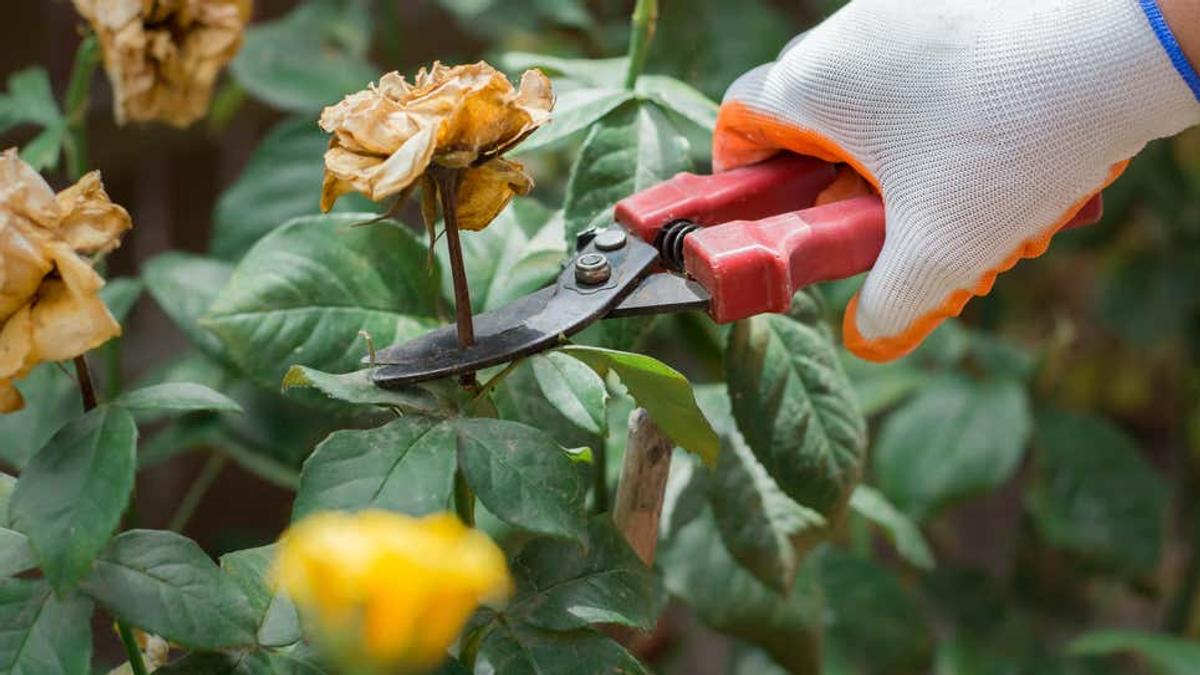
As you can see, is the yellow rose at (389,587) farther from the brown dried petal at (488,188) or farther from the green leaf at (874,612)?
the green leaf at (874,612)

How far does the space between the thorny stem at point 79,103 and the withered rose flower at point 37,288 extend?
340mm

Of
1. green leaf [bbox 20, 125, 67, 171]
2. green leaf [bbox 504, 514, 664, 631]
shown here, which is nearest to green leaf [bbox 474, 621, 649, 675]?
green leaf [bbox 504, 514, 664, 631]

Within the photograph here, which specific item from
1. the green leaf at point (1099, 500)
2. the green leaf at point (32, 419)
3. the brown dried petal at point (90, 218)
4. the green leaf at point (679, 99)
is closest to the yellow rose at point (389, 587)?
the brown dried petal at point (90, 218)

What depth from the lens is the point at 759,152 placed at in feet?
2.65

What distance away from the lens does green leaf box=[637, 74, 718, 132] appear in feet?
2.74

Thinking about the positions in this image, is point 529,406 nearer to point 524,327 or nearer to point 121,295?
point 524,327

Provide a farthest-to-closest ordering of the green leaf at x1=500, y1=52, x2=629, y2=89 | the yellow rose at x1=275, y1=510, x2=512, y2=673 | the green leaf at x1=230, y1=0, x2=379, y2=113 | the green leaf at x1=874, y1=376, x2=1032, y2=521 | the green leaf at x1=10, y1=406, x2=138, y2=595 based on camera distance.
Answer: the green leaf at x1=874, y1=376, x2=1032, y2=521, the green leaf at x1=230, y1=0, x2=379, y2=113, the green leaf at x1=500, y1=52, x2=629, y2=89, the green leaf at x1=10, y1=406, x2=138, y2=595, the yellow rose at x1=275, y1=510, x2=512, y2=673

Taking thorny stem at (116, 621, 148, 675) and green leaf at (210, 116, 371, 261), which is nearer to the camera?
thorny stem at (116, 621, 148, 675)

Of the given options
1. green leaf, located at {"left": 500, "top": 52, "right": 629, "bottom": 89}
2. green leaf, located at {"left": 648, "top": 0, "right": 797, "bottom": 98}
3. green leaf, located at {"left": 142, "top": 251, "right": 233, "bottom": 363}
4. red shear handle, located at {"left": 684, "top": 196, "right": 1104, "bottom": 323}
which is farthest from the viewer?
green leaf, located at {"left": 648, "top": 0, "right": 797, "bottom": 98}

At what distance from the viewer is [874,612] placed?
4.42 ft

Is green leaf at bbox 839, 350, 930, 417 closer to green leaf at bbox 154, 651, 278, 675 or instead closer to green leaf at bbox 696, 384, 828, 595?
green leaf at bbox 696, 384, 828, 595

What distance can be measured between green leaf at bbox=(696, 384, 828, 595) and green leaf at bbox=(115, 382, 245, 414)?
0.35 metres

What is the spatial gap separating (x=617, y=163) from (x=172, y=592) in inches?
13.6

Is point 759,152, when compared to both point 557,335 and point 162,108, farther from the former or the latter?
point 162,108
